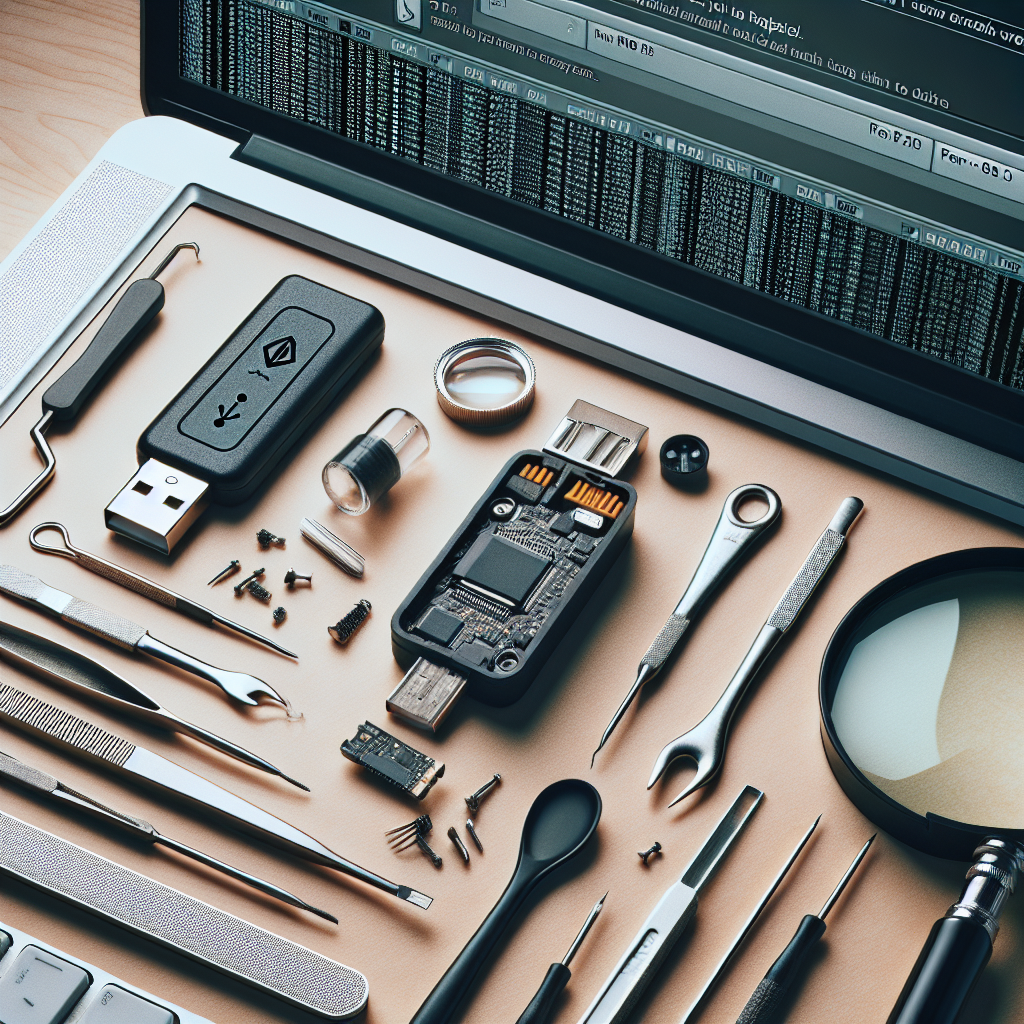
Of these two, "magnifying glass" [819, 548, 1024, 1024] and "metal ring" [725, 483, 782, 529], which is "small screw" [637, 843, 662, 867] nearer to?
"magnifying glass" [819, 548, 1024, 1024]

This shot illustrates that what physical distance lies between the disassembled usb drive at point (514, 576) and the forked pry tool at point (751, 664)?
0.11 m

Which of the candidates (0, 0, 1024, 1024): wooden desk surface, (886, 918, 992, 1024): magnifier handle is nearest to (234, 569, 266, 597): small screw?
(0, 0, 1024, 1024): wooden desk surface

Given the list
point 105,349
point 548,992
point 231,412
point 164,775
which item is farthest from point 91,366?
point 548,992

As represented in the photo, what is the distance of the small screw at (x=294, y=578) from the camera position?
873mm

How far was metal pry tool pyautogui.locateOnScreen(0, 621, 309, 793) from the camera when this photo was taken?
0.80 meters

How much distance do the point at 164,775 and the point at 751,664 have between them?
1.25 feet

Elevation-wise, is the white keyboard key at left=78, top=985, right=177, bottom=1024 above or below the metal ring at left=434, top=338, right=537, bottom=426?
below

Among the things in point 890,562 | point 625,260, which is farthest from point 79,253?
point 890,562

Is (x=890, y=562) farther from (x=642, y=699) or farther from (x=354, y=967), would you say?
(x=354, y=967)

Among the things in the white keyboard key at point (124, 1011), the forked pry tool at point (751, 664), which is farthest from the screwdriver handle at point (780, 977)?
the white keyboard key at point (124, 1011)

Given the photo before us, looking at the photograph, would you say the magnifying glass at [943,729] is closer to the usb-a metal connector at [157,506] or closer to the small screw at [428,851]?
the small screw at [428,851]

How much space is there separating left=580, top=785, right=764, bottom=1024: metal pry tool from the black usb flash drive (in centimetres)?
41

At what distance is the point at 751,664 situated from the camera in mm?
821

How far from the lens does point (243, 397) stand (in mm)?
923
